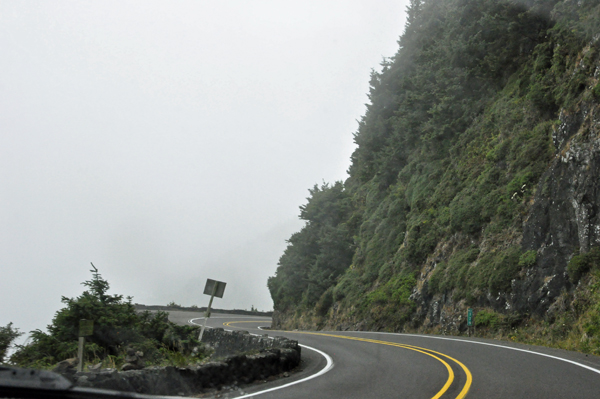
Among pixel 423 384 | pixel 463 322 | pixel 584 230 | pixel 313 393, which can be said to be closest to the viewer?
pixel 313 393

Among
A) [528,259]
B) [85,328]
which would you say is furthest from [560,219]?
[85,328]

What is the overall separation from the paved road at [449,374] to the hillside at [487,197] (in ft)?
10.1

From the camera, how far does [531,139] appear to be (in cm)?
2206

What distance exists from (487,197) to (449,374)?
15.5 m

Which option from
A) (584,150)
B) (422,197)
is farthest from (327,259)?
(584,150)

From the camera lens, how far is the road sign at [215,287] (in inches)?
535

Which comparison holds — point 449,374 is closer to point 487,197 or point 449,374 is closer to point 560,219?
point 560,219

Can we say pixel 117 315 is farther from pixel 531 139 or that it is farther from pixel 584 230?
pixel 531 139

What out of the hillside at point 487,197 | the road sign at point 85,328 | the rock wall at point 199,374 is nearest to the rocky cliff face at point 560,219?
the hillside at point 487,197

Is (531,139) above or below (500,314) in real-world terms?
above

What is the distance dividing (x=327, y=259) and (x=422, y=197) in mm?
13641

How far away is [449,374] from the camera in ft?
31.7

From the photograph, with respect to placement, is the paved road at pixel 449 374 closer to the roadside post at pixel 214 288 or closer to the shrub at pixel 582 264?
the roadside post at pixel 214 288

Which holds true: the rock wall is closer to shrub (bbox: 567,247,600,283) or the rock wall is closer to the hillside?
the hillside
